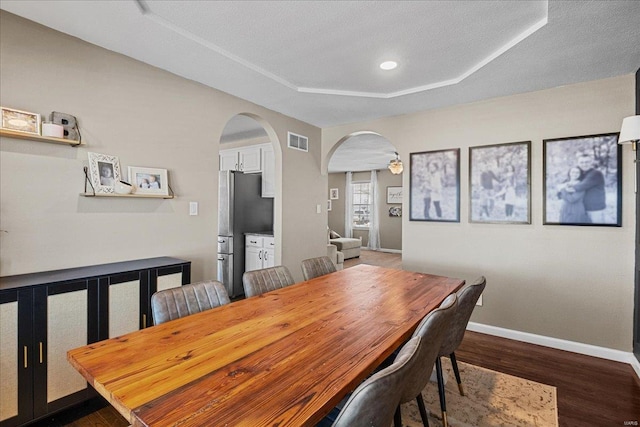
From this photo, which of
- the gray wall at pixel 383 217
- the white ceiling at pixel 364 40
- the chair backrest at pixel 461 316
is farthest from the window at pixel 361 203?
the chair backrest at pixel 461 316

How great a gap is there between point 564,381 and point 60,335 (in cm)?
354

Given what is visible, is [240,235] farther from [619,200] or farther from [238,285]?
[619,200]

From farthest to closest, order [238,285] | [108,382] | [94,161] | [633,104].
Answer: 1. [238,285]
2. [633,104]
3. [94,161]
4. [108,382]

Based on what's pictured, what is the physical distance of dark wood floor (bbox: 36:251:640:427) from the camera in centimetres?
191

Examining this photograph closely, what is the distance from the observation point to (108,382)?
3.08 feet

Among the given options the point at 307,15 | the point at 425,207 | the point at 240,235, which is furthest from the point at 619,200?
the point at 240,235

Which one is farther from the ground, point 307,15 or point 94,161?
point 307,15

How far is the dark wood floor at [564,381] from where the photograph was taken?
6.25 feet

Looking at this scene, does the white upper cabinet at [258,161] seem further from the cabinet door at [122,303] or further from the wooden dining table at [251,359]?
the wooden dining table at [251,359]

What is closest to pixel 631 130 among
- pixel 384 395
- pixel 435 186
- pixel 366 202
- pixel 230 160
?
pixel 435 186

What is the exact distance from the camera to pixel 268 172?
4.64 metres

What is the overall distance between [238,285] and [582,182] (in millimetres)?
4125

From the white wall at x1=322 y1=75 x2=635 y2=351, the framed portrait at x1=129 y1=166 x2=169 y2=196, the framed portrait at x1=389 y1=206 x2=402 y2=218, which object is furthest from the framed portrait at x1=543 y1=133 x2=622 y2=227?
the framed portrait at x1=389 y1=206 x2=402 y2=218

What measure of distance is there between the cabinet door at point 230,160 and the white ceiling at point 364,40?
80.8 inches
